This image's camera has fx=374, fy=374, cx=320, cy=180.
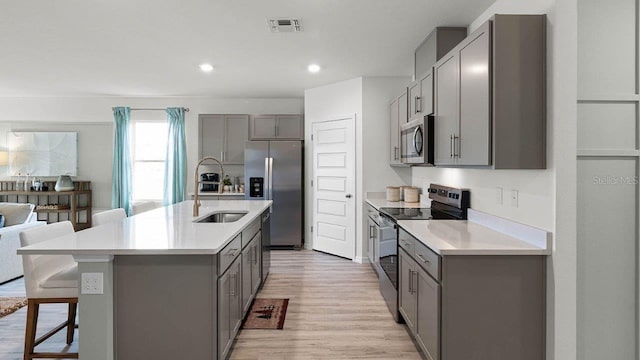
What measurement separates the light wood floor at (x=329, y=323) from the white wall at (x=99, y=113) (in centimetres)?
324

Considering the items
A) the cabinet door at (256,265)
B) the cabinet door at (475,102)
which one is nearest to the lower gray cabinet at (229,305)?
the cabinet door at (256,265)

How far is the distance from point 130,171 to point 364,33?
5.09 meters

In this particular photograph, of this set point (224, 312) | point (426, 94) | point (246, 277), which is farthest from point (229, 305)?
point (426, 94)

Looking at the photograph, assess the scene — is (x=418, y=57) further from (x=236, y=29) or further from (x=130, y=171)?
(x=130, y=171)

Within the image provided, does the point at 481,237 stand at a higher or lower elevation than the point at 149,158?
lower

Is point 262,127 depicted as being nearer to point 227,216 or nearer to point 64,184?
point 227,216

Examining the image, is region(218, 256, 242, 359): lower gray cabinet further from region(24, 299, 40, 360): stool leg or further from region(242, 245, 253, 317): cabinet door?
region(24, 299, 40, 360): stool leg

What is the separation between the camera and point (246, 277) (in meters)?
3.10

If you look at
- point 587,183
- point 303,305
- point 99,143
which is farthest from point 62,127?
point 587,183

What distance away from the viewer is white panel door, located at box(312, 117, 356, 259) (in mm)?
5430

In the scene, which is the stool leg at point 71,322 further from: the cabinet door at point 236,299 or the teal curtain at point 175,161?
the teal curtain at point 175,161

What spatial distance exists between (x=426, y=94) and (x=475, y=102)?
101 cm

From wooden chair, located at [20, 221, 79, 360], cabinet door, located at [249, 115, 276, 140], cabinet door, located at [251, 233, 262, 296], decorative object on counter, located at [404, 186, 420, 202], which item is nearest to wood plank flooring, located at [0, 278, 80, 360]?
wooden chair, located at [20, 221, 79, 360]

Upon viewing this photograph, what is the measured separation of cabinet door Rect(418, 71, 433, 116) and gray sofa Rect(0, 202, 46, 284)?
4318 mm
